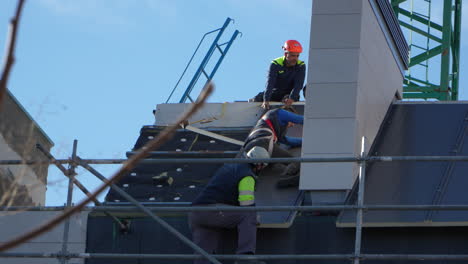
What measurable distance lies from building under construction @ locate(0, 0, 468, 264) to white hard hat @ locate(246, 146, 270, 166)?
7.8 inches

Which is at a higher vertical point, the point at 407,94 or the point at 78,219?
the point at 407,94

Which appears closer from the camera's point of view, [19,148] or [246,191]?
[246,191]

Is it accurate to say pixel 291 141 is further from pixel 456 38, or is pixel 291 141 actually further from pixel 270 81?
pixel 456 38

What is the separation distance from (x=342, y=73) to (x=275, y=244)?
7.10 feet

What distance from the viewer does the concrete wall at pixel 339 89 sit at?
1048cm

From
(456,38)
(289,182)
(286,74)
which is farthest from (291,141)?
(456,38)

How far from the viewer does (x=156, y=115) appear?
14070mm

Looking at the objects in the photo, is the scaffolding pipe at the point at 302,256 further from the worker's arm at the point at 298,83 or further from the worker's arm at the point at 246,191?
the worker's arm at the point at 298,83

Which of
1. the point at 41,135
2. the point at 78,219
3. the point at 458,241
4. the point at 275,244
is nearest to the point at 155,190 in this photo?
the point at 78,219

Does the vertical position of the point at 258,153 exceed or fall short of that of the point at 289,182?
it exceeds it

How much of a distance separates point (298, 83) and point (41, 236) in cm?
492

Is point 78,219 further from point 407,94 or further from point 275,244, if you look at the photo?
point 407,94

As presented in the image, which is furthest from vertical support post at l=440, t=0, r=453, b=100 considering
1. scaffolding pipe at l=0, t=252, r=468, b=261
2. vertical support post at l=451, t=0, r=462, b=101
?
scaffolding pipe at l=0, t=252, r=468, b=261

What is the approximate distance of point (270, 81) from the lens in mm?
13828
